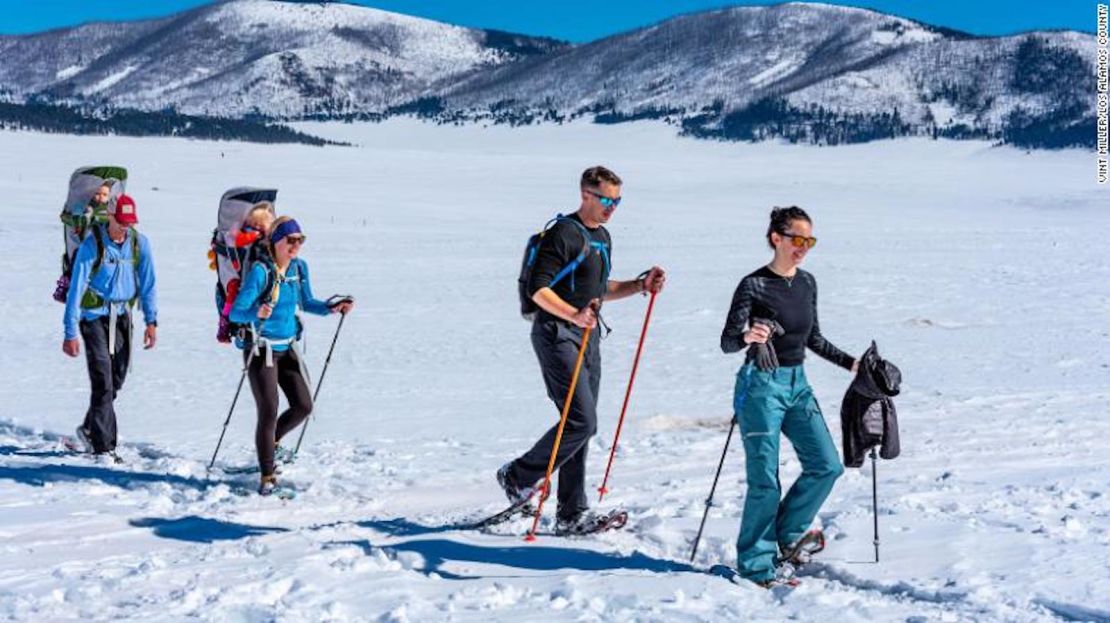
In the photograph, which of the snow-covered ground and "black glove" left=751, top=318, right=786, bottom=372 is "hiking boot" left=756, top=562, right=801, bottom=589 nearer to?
the snow-covered ground

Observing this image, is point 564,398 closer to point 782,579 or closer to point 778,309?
point 778,309

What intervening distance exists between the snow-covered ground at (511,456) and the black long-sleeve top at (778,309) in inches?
43.5

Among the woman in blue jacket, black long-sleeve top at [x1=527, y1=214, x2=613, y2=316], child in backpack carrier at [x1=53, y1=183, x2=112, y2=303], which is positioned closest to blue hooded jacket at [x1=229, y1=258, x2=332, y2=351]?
the woman in blue jacket

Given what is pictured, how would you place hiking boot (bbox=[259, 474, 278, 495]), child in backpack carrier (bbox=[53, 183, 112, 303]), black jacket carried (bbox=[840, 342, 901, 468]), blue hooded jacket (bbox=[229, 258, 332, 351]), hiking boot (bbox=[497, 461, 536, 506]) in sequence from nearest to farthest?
black jacket carried (bbox=[840, 342, 901, 468]), hiking boot (bbox=[497, 461, 536, 506]), blue hooded jacket (bbox=[229, 258, 332, 351]), hiking boot (bbox=[259, 474, 278, 495]), child in backpack carrier (bbox=[53, 183, 112, 303])

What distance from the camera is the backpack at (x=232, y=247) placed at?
6.51 m

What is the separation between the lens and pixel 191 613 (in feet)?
14.2

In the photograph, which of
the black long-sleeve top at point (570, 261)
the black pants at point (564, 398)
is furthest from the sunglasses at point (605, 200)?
the black pants at point (564, 398)

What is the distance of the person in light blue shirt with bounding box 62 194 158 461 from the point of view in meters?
6.92

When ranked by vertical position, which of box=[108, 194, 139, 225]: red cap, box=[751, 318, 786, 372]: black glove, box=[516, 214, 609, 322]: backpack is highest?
box=[108, 194, 139, 225]: red cap

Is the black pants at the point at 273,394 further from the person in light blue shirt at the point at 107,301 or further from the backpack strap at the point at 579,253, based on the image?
the backpack strap at the point at 579,253

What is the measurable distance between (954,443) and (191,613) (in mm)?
6194

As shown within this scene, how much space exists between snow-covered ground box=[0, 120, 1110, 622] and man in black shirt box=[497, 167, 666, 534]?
1.27 ft

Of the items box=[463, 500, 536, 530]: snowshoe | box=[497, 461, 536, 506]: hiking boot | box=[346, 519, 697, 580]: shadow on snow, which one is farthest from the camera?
box=[463, 500, 536, 530]: snowshoe

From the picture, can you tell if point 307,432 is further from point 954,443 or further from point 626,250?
point 626,250
